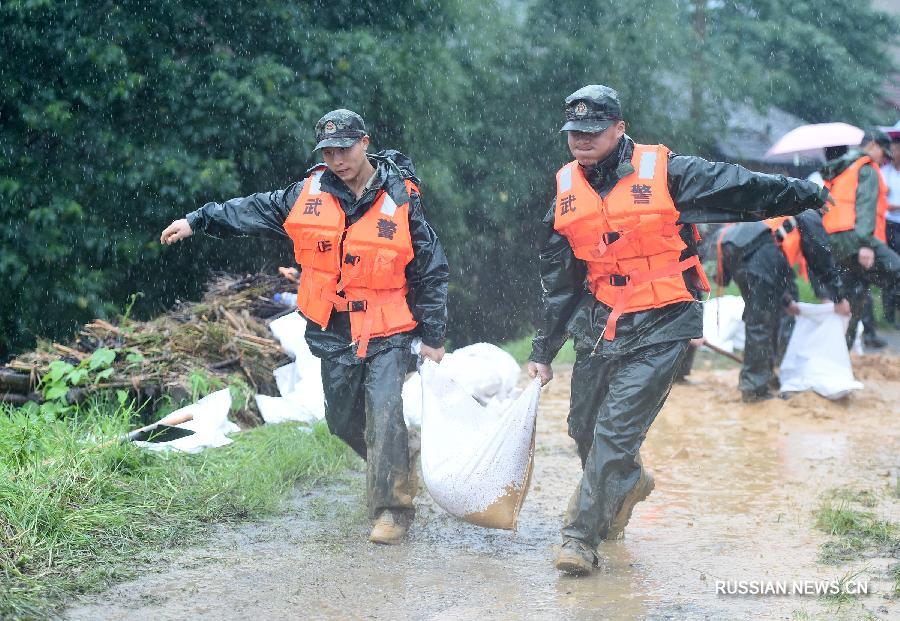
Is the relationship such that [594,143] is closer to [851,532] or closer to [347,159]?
[347,159]

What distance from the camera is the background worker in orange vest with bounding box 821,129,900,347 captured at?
7945mm

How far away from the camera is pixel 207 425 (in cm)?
623

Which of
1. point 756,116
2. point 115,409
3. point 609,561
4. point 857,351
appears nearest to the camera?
point 609,561

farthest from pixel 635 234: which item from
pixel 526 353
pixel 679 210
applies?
pixel 526 353

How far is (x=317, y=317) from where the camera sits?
5.01 meters

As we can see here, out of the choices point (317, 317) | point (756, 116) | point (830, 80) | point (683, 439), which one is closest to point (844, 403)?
point (683, 439)

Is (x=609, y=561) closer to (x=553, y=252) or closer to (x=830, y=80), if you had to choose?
(x=553, y=252)

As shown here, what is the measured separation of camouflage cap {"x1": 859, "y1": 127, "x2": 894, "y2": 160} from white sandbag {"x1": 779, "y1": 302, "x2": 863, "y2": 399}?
1.28m

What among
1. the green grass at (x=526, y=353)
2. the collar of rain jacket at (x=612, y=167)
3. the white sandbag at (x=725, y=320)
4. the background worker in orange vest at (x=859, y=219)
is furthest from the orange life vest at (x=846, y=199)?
the collar of rain jacket at (x=612, y=167)

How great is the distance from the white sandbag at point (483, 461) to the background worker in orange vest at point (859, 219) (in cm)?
416

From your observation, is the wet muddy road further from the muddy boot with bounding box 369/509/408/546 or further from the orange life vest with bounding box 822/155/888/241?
the orange life vest with bounding box 822/155/888/241

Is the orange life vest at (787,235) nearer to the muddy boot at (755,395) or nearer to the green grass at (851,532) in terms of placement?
the muddy boot at (755,395)

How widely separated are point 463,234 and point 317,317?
891 cm

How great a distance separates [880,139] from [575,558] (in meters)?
5.50
